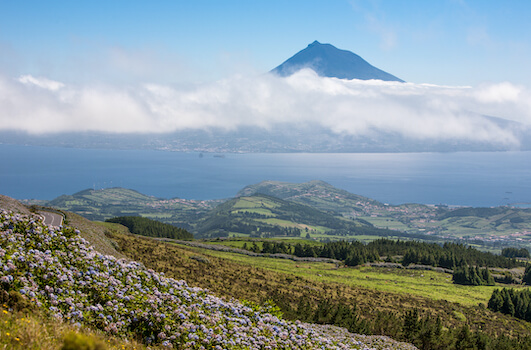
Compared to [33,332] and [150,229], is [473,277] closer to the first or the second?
[150,229]

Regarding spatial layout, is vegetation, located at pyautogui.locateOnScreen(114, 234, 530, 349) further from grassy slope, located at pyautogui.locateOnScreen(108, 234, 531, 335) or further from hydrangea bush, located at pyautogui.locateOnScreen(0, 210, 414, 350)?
hydrangea bush, located at pyautogui.locateOnScreen(0, 210, 414, 350)

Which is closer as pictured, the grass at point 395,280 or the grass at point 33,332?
the grass at point 33,332

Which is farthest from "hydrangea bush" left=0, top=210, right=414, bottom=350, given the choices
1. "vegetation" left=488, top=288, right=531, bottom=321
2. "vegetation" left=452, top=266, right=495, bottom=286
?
"vegetation" left=452, top=266, right=495, bottom=286

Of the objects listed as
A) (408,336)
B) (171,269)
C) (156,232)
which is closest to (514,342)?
(408,336)

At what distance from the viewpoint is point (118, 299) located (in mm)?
10578

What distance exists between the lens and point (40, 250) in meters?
11.6

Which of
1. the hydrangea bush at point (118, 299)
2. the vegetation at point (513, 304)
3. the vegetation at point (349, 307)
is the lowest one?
the vegetation at point (513, 304)

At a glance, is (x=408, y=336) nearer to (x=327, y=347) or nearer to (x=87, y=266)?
(x=327, y=347)

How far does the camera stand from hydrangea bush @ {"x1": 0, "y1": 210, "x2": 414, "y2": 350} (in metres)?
9.56

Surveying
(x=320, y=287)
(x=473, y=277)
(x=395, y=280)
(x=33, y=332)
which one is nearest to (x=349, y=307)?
(x=320, y=287)

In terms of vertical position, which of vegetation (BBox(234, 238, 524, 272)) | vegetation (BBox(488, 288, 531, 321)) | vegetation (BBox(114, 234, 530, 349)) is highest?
vegetation (BBox(114, 234, 530, 349))

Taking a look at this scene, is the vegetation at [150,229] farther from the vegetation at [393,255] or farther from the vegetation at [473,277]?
the vegetation at [473,277]

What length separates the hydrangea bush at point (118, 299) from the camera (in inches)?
376

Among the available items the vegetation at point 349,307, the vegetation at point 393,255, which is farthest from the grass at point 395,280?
the vegetation at point 349,307
